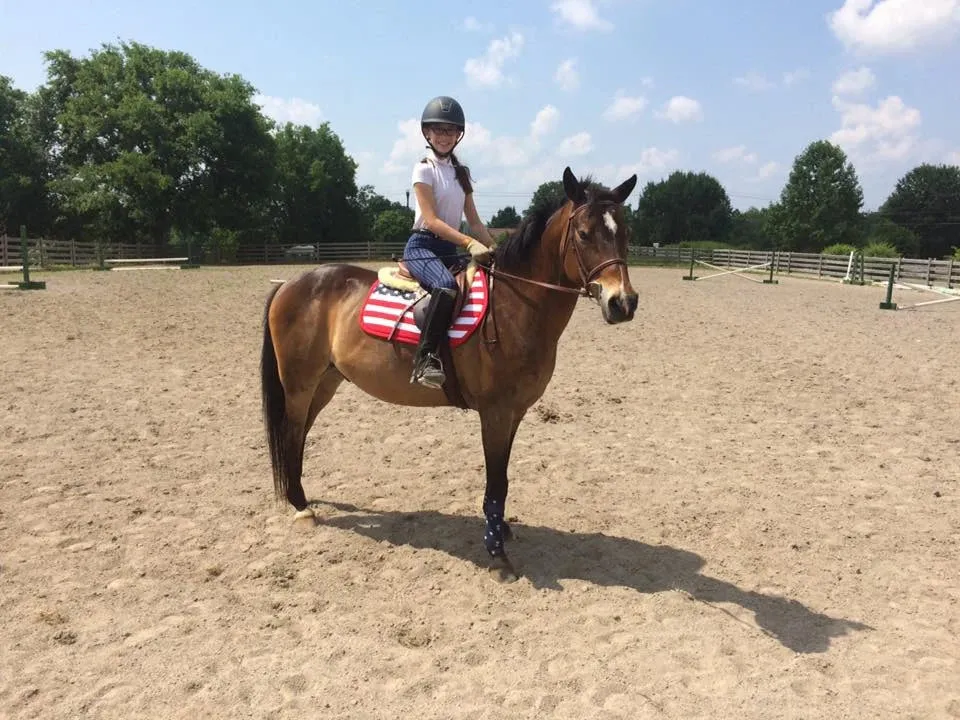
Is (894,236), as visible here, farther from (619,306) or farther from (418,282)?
(619,306)

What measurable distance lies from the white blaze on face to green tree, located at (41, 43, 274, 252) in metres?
40.0

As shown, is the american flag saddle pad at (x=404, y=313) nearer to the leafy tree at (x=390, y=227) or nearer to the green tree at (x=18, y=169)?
the green tree at (x=18, y=169)

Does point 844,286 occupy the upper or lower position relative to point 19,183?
lower

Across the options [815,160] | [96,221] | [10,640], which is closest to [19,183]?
[96,221]

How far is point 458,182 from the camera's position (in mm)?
4301

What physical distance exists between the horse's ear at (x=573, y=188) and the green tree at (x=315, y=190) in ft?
171

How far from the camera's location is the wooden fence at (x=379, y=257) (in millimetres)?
30328

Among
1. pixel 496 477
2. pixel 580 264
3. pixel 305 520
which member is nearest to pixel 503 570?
pixel 496 477

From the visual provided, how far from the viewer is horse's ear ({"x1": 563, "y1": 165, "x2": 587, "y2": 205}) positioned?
3.66 meters

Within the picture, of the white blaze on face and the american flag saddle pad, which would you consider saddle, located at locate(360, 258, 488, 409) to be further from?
the white blaze on face

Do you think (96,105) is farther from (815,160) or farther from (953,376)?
(815,160)

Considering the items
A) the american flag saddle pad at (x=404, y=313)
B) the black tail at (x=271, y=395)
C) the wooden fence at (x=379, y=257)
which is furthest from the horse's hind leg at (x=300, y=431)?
the wooden fence at (x=379, y=257)

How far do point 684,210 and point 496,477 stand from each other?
80.9 metres

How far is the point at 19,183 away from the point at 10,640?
4583 cm
